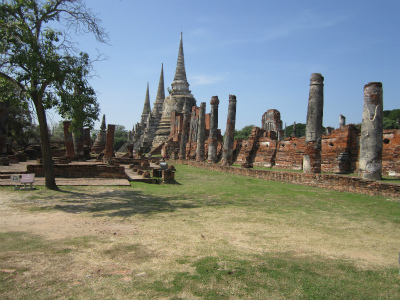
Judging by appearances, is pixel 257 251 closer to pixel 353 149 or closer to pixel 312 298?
pixel 312 298

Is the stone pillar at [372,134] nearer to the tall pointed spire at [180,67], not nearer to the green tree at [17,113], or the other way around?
the green tree at [17,113]

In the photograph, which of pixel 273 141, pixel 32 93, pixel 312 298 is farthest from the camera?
pixel 273 141

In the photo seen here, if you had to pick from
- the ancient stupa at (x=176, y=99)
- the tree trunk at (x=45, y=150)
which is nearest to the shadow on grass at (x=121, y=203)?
the tree trunk at (x=45, y=150)

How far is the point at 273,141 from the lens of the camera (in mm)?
19891

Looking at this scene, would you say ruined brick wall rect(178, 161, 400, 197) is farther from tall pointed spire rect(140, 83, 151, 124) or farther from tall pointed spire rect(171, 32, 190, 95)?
tall pointed spire rect(140, 83, 151, 124)

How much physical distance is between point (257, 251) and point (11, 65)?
6839 millimetres

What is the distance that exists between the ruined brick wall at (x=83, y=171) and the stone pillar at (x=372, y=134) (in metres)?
8.14

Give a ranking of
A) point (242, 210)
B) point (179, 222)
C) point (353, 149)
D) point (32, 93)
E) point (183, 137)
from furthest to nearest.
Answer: point (183, 137)
point (353, 149)
point (32, 93)
point (242, 210)
point (179, 222)

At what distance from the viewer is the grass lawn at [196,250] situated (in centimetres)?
286

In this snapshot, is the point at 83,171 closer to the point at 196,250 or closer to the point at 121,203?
the point at 121,203

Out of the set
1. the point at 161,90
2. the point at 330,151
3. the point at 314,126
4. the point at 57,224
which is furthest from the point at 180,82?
the point at 57,224

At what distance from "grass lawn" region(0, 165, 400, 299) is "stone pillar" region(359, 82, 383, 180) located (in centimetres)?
316

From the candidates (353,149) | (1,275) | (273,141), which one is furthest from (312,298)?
(273,141)

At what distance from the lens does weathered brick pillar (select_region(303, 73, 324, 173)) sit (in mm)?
11672
